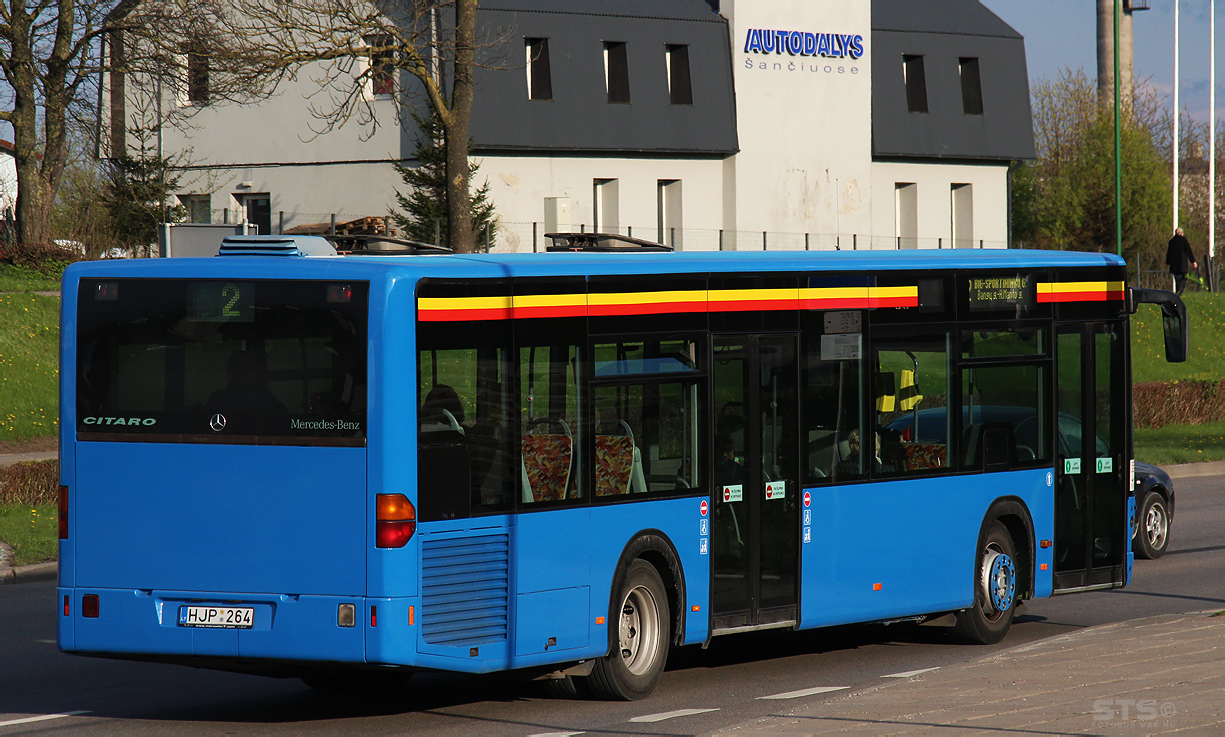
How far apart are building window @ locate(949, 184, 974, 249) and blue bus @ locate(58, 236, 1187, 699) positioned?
144 ft

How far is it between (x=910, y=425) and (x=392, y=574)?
4.71 m

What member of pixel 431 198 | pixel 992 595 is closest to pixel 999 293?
pixel 992 595

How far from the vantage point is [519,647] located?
878 centimetres

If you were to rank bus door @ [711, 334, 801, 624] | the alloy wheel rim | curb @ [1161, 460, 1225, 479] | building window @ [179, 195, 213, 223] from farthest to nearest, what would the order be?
building window @ [179, 195, 213, 223] → curb @ [1161, 460, 1225, 479] → bus door @ [711, 334, 801, 624] → the alloy wheel rim

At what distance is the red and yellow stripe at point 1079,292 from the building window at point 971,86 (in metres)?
40.6

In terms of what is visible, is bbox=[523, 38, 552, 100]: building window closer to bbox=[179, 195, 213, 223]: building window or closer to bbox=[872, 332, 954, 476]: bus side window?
bbox=[179, 195, 213, 223]: building window

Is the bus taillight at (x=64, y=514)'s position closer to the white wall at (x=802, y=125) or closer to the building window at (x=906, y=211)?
the white wall at (x=802, y=125)

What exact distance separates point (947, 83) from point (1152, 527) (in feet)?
120

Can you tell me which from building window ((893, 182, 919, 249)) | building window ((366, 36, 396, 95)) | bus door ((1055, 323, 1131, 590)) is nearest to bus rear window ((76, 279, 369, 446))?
bus door ((1055, 323, 1131, 590))

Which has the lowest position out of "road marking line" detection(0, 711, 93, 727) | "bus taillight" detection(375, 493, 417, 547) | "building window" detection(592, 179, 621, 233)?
"road marking line" detection(0, 711, 93, 727)

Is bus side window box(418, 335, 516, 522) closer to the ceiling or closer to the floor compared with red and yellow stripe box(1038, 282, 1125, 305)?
closer to the floor

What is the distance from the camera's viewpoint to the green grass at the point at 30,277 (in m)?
33.8

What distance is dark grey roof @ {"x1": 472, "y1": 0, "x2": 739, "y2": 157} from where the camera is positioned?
4283 cm

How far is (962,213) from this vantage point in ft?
180
